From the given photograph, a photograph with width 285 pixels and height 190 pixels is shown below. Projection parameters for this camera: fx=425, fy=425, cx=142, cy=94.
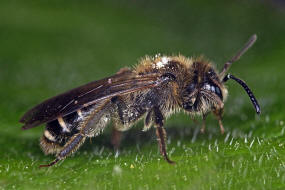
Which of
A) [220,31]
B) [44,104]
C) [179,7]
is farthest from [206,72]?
[179,7]

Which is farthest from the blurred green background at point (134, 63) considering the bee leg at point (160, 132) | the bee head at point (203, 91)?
the bee head at point (203, 91)

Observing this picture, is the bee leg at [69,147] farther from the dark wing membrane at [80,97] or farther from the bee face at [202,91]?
the bee face at [202,91]

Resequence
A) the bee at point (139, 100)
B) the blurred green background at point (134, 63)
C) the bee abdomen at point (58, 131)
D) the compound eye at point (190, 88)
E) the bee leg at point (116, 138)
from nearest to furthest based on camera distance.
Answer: the blurred green background at point (134, 63) → the bee at point (139, 100) → the bee abdomen at point (58, 131) → the compound eye at point (190, 88) → the bee leg at point (116, 138)

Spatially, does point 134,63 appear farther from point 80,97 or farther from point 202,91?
point 80,97

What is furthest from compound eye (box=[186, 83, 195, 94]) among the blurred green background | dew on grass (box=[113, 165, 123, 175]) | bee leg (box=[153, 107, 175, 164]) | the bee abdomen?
dew on grass (box=[113, 165, 123, 175])

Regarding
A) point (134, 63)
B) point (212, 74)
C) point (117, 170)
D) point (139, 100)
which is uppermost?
point (134, 63)

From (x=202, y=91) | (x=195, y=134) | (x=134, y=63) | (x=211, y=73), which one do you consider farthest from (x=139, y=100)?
(x=134, y=63)
